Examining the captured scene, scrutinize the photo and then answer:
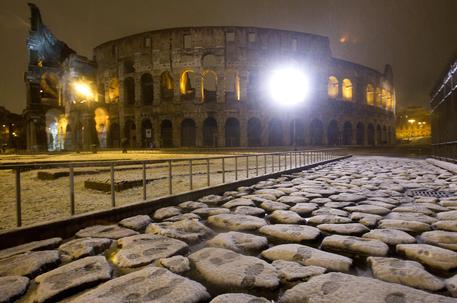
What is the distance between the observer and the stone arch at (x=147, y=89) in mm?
32719

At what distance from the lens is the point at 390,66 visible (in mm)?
43469

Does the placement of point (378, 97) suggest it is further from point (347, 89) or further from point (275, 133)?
point (275, 133)

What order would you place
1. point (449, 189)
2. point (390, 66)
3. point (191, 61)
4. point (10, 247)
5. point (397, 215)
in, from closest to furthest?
point (10, 247)
point (397, 215)
point (449, 189)
point (191, 61)
point (390, 66)

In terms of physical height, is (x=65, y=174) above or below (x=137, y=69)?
below

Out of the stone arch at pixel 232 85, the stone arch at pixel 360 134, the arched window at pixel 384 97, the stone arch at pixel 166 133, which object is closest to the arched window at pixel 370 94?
the arched window at pixel 384 97

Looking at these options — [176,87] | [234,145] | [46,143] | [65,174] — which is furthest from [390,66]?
[46,143]

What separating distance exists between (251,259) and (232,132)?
2914 cm

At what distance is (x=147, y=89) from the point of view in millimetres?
33906

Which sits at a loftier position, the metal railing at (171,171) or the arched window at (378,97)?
the arched window at (378,97)

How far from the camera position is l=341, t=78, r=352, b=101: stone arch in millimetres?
37000

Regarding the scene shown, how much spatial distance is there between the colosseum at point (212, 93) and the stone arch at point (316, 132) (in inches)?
4.8

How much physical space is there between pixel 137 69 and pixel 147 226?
3163cm

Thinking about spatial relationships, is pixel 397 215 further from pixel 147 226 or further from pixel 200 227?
pixel 147 226

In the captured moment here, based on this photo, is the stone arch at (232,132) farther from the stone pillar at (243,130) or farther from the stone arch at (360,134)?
the stone arch at (360,134)
